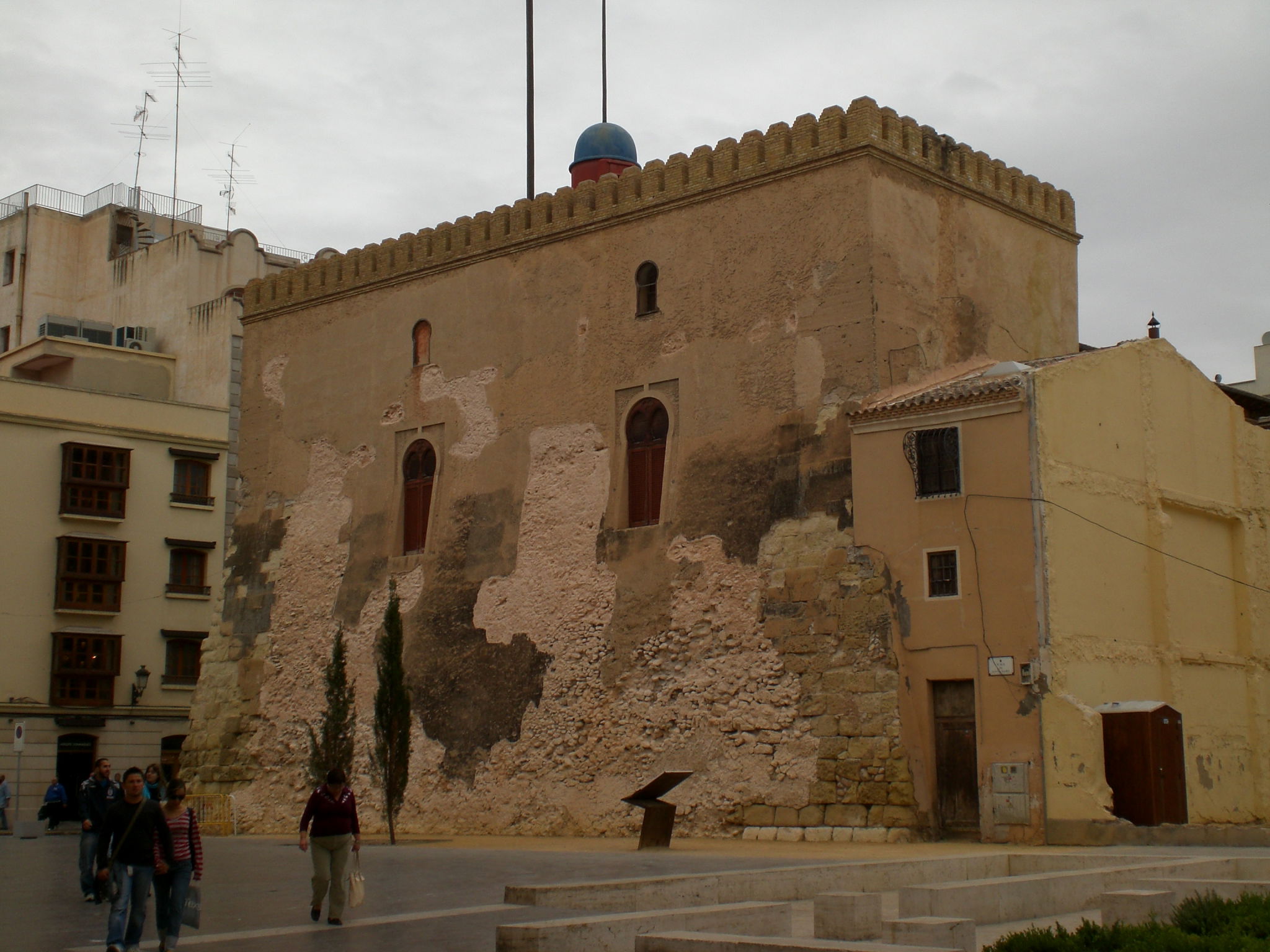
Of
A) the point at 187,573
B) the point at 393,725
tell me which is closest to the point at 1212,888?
the point at 393,725

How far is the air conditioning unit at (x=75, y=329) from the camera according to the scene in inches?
1495

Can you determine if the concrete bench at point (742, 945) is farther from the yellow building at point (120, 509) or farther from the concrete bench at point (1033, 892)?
the yellow building at point (120, 509)

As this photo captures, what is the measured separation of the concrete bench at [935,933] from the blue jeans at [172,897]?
420 centimetres

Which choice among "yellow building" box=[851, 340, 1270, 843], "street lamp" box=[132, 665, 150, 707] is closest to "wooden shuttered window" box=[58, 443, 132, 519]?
"street lamp" box=[132, 665, 150, 707]

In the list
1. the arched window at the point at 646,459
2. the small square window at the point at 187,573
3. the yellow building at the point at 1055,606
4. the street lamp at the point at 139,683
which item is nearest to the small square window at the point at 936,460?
the yellow building at the point at 1055,606

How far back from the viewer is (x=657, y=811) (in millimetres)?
16453

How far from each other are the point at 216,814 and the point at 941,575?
12.8 m

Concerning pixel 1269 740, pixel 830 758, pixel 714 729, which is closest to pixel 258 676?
pixel 714 729

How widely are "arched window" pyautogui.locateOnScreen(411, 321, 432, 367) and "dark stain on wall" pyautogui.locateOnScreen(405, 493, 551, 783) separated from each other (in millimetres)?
2543

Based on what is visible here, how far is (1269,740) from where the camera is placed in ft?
65.3

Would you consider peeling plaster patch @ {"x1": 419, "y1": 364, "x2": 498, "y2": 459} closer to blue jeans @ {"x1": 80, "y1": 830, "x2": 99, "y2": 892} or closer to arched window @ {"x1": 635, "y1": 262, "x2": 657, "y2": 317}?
arched window @ {"x1": 635, "y1": 262, "x2": 657, "y2": 317}

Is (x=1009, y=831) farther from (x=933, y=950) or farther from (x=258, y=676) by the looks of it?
(x=258, y=676)

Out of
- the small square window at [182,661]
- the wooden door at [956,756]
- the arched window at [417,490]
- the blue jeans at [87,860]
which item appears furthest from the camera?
the small square window at [182,661]

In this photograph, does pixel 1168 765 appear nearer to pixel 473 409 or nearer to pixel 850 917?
pixel 850 917
